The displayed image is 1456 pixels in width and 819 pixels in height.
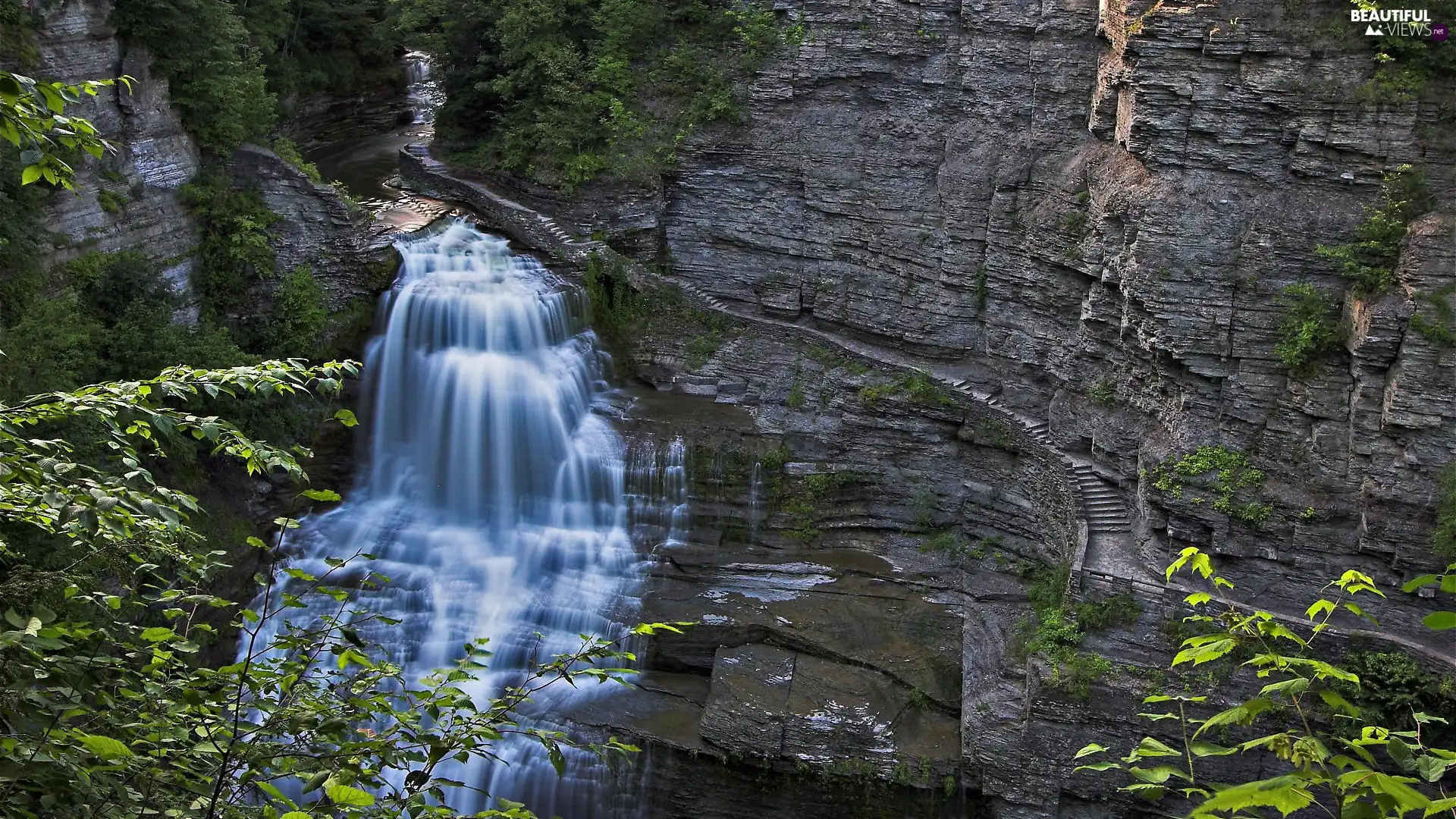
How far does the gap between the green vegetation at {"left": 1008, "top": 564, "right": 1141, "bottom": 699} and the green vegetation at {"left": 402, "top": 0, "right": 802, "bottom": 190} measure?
46.7ft

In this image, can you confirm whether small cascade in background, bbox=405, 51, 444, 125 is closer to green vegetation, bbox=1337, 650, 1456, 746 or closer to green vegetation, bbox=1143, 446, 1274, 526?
green vegetation, bbox=1143, 446, 1274, 526

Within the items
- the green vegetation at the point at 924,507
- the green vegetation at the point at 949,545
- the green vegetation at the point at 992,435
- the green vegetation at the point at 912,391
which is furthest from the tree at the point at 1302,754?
the green vegetation at the point at 912,391

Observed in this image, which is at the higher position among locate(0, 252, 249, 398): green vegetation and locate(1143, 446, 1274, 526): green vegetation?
→ locate(0, 252, 249, 398): green vegetation

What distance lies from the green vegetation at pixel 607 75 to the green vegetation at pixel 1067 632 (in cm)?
1425

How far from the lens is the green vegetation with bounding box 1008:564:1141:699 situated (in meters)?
17.4

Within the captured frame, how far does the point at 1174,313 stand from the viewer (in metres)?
19.4

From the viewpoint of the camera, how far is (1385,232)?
1744cm

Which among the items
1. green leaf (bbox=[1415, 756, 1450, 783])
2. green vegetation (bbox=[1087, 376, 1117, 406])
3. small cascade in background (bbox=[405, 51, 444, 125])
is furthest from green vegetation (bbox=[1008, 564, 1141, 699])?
small cascade in background (bbox=[405, 51, 444, 125])

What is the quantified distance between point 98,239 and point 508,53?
11968mm

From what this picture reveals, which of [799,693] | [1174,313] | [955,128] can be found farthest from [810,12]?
[799,693]

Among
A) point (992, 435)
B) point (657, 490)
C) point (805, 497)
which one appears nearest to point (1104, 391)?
point (992, 435)

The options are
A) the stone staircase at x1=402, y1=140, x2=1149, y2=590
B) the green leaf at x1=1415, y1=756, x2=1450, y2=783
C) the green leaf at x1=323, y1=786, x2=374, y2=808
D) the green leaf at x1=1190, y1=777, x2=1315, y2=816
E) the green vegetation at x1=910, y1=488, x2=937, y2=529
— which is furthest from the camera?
the green vegetation at x1=910, y1=488, x2=937, y2=529

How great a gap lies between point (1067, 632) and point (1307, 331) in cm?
624

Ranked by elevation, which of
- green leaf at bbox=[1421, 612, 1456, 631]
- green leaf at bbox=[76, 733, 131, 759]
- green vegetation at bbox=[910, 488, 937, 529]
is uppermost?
green leaf at bbox=[1421, 612, 1456, 631]
